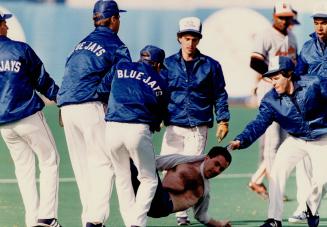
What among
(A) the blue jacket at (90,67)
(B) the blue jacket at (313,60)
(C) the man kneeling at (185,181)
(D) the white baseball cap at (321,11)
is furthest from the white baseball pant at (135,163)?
(D) the white baseball cap at (321,11)

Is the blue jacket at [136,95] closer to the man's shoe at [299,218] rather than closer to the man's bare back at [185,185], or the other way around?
the man's bare back at [185,185]

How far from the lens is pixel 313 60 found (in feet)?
45.6

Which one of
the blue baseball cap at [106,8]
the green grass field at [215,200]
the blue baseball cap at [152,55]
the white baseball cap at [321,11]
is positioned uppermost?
the blue baseball cap at [106,8]

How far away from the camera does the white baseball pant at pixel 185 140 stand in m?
13.5

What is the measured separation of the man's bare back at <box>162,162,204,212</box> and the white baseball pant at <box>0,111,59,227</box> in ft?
3.94

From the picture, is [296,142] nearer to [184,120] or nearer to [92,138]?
[184,120]

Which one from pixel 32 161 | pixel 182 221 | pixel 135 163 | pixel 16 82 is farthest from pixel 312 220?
pixel 16 82

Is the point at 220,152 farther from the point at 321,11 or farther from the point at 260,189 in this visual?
the point at 260,189

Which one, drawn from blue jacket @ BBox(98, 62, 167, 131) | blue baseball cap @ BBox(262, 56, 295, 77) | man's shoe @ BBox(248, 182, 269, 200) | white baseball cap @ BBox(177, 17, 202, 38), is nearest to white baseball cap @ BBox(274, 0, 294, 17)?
man's shoe @ BBox(248, 182, 269, 200)

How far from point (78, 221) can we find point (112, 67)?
6.87ft

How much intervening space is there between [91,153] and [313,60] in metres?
3.10

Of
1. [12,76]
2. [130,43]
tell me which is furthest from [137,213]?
[130,43]

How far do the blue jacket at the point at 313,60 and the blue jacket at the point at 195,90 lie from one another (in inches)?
39.5

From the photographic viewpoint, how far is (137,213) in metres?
11.9
